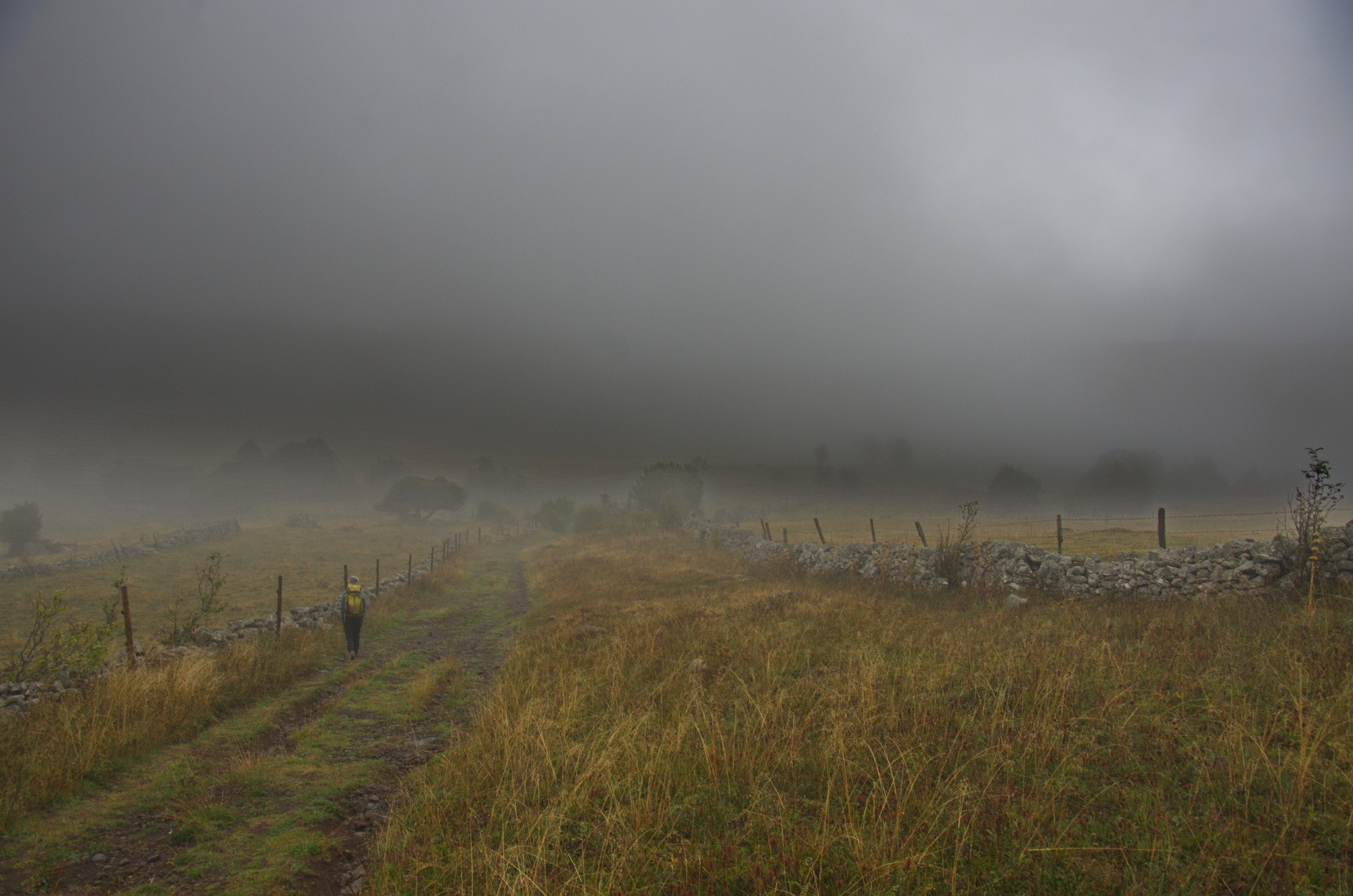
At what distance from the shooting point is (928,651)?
8836 mm

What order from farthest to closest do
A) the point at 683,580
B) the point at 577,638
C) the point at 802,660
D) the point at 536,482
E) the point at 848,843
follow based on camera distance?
the point at 536,482 < the point at 683,580 < the point at 577,638 < the point at 802,660 < the point at 848,843

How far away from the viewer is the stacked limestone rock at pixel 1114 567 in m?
12.8

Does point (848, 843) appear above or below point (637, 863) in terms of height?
above

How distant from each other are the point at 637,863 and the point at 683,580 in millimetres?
21347

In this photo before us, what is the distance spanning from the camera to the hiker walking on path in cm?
1442

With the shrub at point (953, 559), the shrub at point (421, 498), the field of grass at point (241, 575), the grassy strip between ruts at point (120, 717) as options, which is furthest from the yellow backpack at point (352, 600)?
the shrub at point (421, 498)

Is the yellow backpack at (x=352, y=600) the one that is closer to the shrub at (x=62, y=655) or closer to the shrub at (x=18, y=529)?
the shrub at (x=62, y=655)

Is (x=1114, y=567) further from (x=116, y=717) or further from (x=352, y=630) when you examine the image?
(x=116, y=717)

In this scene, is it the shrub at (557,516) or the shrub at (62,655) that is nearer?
the shrub at (62,655)

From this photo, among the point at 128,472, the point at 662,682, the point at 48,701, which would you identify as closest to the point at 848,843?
the point at 662,682

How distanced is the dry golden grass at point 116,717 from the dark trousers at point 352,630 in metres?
1.89

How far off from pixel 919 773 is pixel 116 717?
440 inches

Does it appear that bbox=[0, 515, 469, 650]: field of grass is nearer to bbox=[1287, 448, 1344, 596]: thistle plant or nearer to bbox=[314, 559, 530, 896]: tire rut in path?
bbox=[314, 559, 530, 896]: tire rut in path

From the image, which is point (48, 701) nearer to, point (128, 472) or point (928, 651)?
point (928, 651)
